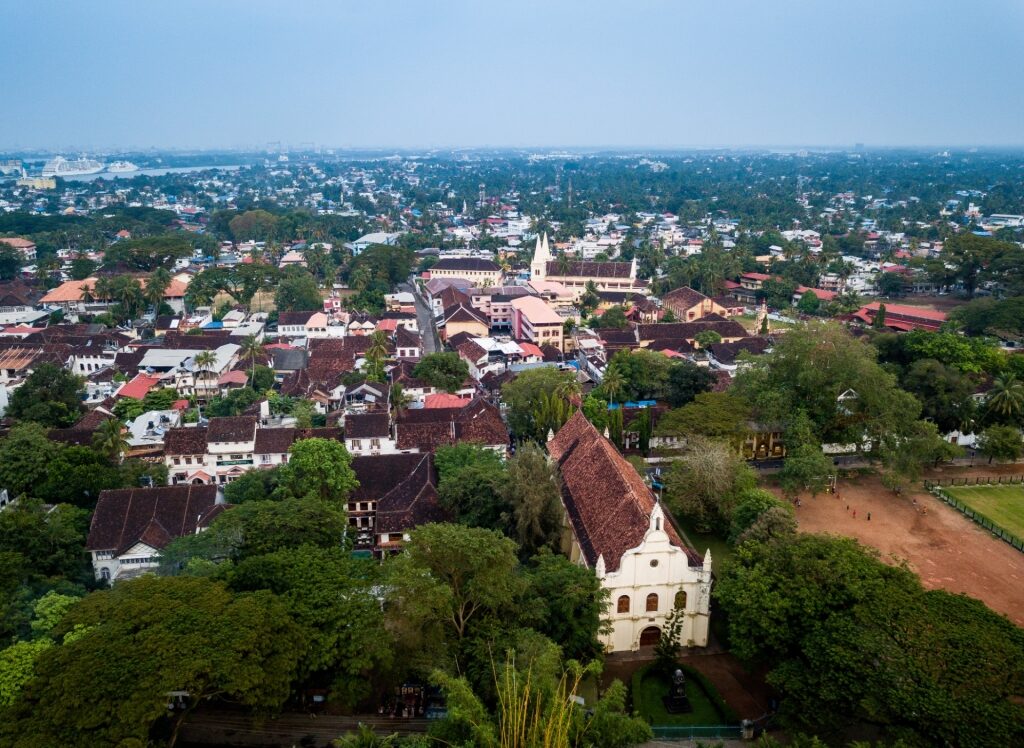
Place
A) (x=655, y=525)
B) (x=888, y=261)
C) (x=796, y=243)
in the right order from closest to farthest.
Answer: (x=655, y=525), (x=888, y=261), (x=796, y=243)

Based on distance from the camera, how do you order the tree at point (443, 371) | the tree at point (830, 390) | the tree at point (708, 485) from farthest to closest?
the tree at point (443, 371)
the tree at point (830, 390)
the tree at point (708, 485)

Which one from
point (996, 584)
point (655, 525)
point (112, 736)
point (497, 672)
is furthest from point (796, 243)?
point (112, 736)

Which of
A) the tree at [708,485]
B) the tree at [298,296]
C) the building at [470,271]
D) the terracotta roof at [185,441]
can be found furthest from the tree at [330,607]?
the building at [470,271]

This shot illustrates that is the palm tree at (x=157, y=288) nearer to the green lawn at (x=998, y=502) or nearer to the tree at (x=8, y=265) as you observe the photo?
the tree at (x=8, y=265)

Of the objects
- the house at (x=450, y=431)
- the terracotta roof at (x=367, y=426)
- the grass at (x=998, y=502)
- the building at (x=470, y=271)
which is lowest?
the grass at (x=998, y=502)

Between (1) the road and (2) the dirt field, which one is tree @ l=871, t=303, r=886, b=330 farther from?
(1) the road

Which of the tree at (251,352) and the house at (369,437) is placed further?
the tree at (251,352)

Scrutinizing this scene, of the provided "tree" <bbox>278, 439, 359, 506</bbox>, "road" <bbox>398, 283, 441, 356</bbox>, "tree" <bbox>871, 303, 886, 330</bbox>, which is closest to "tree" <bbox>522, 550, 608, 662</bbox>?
"tree" <bbox>278, 439, 359, 506</bbox>

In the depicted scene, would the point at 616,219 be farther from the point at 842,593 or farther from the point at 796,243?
the point at 842,593

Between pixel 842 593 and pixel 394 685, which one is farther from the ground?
pixel 842 593
